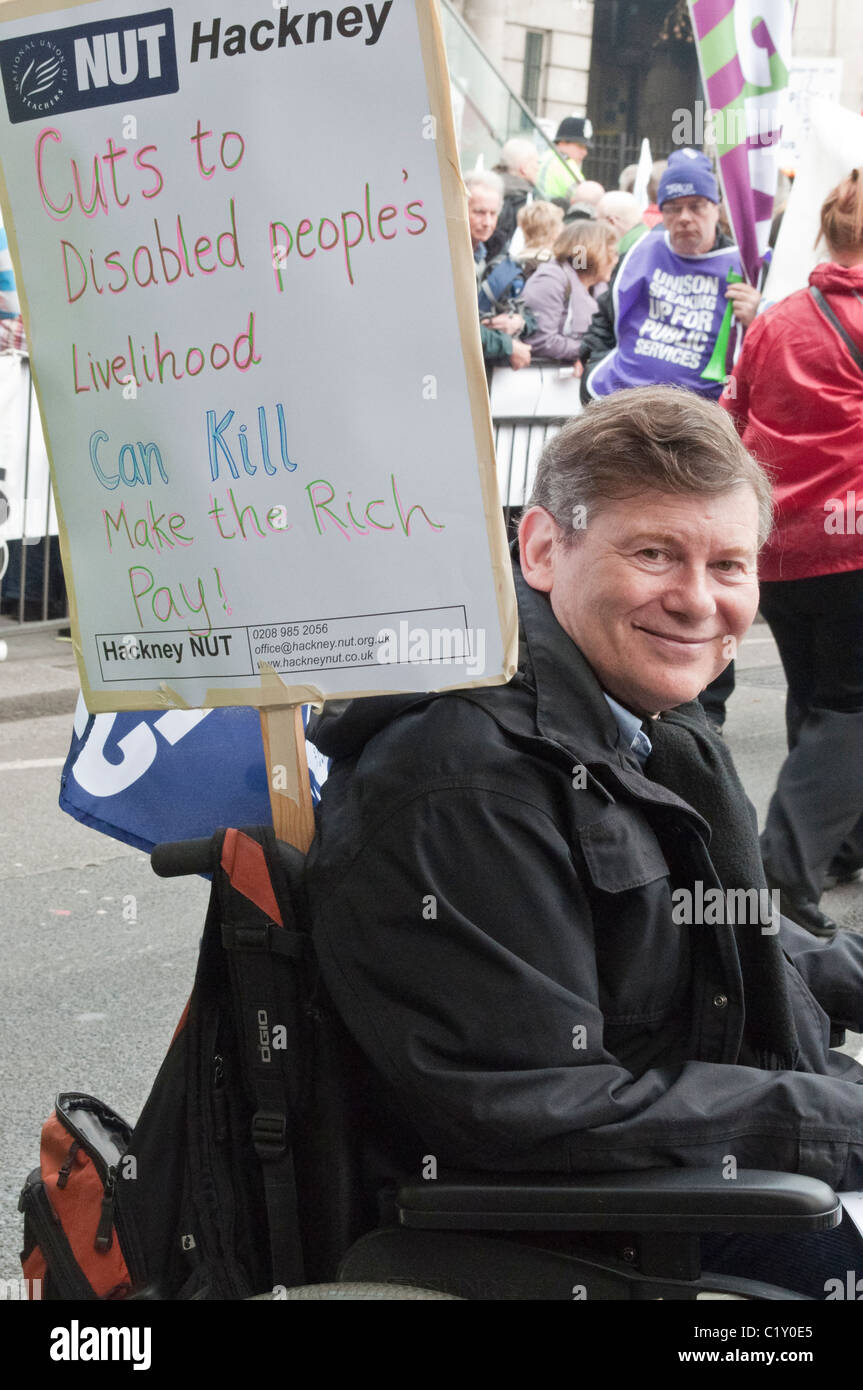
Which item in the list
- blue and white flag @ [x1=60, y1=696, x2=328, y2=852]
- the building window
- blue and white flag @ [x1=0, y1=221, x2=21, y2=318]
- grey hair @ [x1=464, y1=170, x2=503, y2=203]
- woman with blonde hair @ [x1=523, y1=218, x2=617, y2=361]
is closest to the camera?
blue and white flag @ [x1=60, y1=696, x2=328, y2=852]

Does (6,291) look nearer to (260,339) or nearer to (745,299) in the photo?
(745,299)

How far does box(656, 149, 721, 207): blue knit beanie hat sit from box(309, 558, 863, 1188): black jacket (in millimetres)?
5125

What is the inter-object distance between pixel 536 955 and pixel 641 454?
24.2 inches

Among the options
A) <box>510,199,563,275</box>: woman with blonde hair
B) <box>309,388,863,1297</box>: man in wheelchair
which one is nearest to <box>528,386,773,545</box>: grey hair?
<box>309,388,863,1297</box>: man in wheelchair

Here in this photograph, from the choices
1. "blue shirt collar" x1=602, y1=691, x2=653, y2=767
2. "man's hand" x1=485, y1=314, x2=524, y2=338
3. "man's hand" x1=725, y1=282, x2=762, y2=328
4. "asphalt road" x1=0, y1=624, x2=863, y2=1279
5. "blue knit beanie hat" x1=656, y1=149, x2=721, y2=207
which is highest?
"blue knit beanie hat" x1=656, y1=149, x2=721, y2=207

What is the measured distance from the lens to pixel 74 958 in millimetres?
4141

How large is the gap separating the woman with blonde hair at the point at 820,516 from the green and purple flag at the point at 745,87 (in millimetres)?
1456

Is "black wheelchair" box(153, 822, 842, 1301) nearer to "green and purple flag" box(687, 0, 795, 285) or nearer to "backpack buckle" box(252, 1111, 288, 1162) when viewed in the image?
"backpack buckle" box(252, 1111, 288, 1162)

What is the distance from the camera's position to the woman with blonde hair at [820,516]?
176 inches

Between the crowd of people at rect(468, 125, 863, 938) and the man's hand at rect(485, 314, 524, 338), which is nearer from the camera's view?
the crowd of people at rect(468, 125, 863, 938)

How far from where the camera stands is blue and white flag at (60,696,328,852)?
2.09 m
